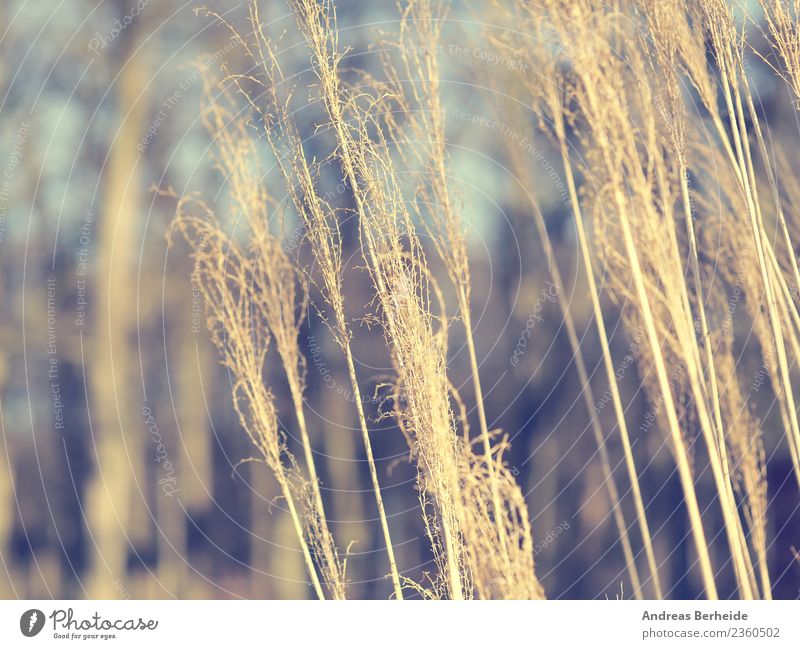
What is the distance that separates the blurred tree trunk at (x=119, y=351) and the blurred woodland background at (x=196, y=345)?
0.02 metres

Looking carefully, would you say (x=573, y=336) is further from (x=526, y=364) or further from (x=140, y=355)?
(x=140, y=355)

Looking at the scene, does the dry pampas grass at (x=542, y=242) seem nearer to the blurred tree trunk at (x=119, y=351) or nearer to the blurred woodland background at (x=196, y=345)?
the blurred woodland background at (x=196, y=345)

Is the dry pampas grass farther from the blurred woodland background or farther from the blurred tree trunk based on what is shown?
the blurred tree trunk

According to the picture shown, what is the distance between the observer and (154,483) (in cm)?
547

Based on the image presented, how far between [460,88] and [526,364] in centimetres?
221

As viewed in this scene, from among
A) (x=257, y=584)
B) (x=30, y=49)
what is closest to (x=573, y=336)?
(x=257, y=584)

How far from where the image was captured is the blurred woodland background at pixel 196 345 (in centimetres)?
520

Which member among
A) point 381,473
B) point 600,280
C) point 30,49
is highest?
point 30,49

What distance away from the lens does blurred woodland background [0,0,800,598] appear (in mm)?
5195

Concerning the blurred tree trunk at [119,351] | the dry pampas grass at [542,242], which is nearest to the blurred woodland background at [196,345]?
the blurred tree trunk at [119,351]

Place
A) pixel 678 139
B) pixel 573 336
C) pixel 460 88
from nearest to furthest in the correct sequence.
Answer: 1. pixel 678 139
2. pixel 460 88
3. pixel 573 336

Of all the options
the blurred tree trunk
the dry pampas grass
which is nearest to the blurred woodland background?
the blurred tree trunk

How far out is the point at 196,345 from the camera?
5.53m
